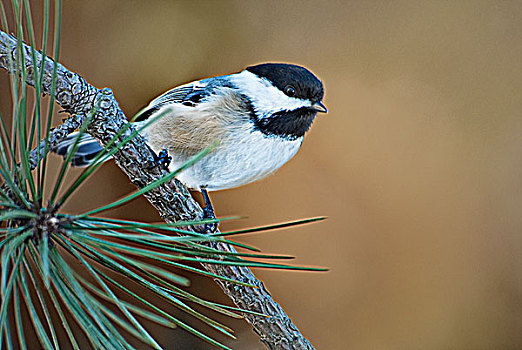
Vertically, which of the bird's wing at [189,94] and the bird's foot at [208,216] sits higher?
the bird's wing at [189,94]

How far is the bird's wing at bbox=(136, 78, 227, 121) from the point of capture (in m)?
0.68

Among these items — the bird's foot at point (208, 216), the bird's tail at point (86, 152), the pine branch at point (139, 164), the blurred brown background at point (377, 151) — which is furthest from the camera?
the blurred brown background at point (377, 151)

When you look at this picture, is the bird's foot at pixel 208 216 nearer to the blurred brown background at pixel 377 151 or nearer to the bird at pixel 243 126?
the bird at pixel 243 126

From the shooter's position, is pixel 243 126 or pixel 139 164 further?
pixel 243 126

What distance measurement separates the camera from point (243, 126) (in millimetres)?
622

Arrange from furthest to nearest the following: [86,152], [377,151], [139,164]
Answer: [377,151]
[86,152]
[139,164]

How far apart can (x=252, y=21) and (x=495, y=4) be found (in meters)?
0.62

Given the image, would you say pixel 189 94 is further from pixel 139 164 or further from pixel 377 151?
pixel 377 151

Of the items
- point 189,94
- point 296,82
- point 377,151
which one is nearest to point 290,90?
point 296,82

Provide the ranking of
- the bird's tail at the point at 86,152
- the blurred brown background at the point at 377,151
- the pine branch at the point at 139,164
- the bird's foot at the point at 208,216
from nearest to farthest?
the pine branch at the point at 139,164
the bird's foot at the point at 208,216
the bird's tail at the point at 86,152
the blurred brown background at the point at 377,151

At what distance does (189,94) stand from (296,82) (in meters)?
0.16

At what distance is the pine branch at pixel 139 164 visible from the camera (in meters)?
0.43

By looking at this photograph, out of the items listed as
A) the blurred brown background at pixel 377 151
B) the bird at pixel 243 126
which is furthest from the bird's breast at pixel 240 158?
the blurred brown background at pixel 377 151

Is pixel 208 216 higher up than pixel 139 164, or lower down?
lower down
